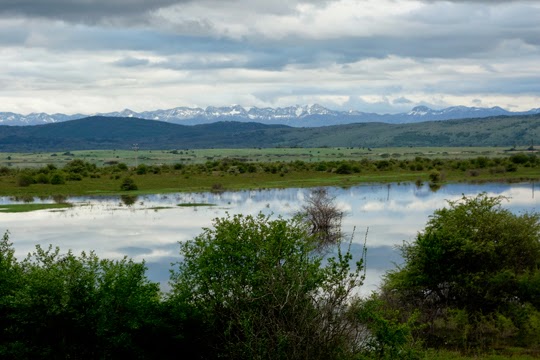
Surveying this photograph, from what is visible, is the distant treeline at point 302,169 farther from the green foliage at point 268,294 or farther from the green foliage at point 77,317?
the green foliage at point 268,294

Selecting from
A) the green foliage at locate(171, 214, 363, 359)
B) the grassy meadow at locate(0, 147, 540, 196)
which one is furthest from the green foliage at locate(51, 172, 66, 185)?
the green foliage at locate(171, 214, 363, 359)

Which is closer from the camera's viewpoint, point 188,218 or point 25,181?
point 188,218

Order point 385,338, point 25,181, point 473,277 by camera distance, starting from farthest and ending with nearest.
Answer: point 25,181, point 473,277, point 385,338

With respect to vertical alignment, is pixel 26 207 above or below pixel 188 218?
above

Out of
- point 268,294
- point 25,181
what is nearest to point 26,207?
point 25,181

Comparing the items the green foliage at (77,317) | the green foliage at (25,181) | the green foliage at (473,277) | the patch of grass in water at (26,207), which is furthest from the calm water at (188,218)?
the green foliage at (77,317)

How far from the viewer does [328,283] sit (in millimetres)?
20578

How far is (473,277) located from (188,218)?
1403 inches

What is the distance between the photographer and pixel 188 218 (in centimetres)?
5938

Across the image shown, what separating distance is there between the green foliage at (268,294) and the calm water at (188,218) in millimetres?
13798

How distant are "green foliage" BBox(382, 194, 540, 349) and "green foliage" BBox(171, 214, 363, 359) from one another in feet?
25.7

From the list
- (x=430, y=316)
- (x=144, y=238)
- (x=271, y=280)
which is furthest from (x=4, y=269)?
(x=144, y=238)

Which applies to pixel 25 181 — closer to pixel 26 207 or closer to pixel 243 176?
pixel 26 207

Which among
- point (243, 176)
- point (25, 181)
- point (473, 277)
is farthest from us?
point (243, 176)
